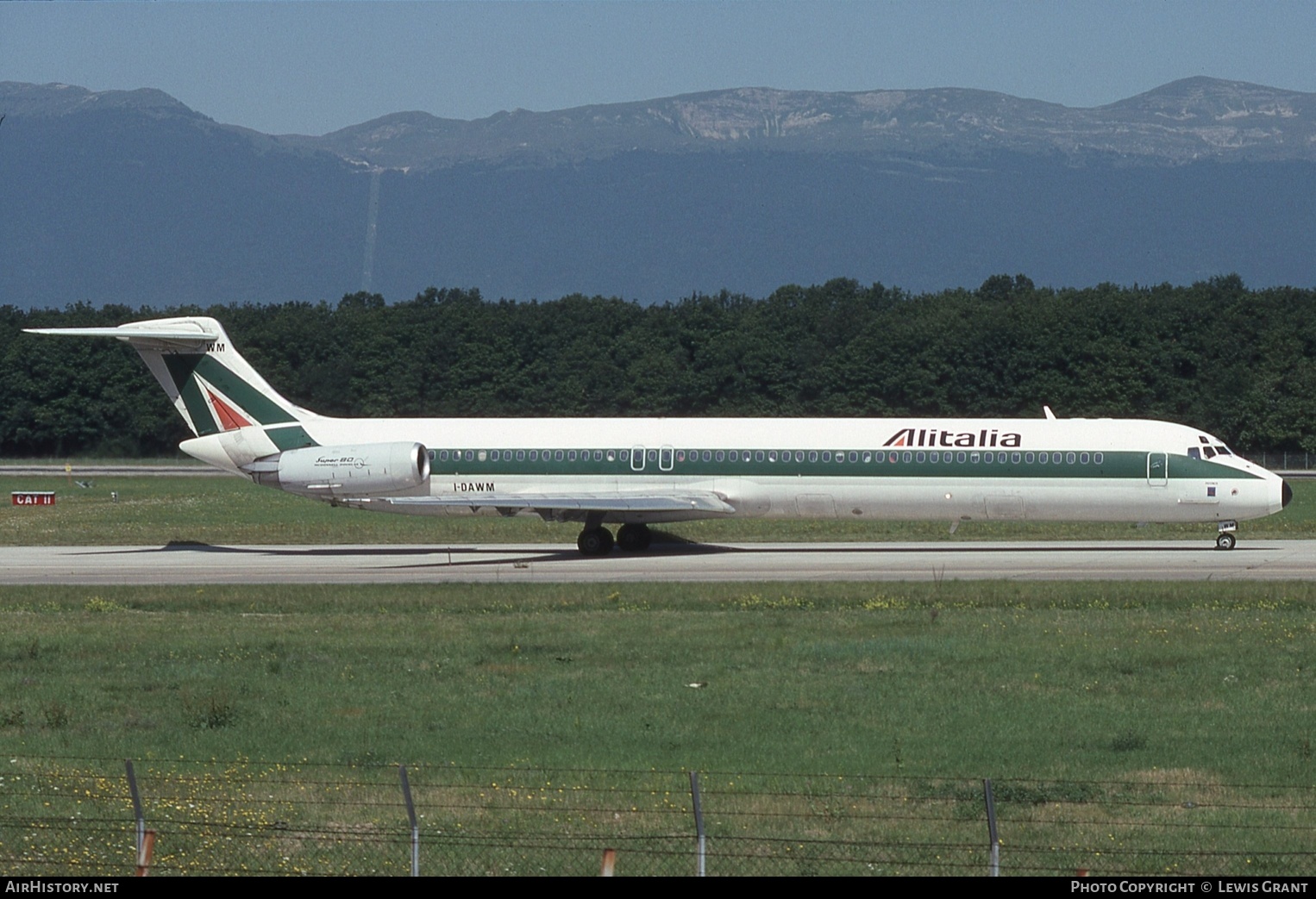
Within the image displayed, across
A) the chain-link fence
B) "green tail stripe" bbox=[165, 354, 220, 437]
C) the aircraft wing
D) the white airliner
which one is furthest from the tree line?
the chain-link fence

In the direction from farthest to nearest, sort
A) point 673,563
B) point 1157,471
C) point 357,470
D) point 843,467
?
point 357,470, point 843,467, point 673,563, point 1157,471

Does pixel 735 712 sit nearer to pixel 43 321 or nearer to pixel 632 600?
pixel 632 600

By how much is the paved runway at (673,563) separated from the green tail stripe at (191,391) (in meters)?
3.36

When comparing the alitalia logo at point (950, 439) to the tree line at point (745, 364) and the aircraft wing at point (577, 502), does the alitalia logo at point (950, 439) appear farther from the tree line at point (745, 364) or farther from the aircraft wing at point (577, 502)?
the tree line at point (745, 364)

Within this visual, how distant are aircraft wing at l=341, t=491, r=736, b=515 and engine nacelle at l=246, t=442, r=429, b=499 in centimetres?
52

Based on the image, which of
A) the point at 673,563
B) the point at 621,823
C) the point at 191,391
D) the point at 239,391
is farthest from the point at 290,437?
the point at 621,823

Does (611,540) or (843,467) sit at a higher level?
(843,467)

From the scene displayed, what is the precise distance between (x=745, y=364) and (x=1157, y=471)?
2373 inches

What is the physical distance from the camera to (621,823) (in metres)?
13.0

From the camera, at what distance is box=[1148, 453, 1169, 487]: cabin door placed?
3566cm

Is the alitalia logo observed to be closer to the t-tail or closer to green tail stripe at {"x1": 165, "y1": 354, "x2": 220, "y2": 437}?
the t-tail

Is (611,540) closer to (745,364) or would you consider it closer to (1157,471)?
(1157,471)

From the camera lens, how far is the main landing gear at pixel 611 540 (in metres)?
37.8

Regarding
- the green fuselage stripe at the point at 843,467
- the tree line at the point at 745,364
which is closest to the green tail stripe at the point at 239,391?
the green fuselage stripe at the point at 843,467
